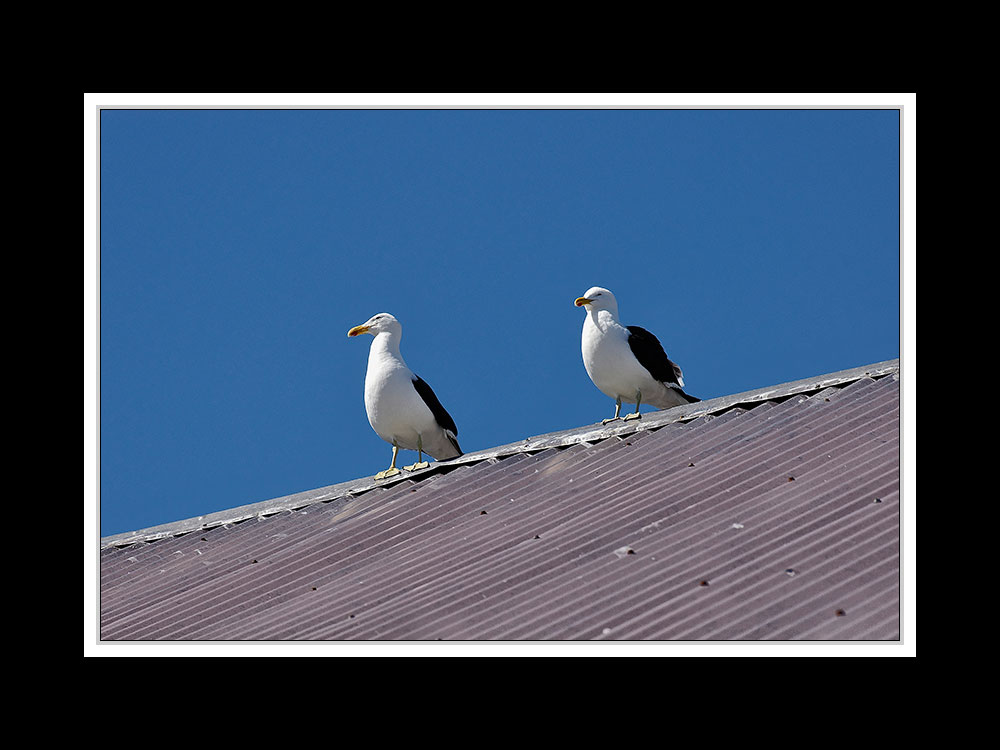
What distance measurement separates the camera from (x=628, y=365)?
6.97 m

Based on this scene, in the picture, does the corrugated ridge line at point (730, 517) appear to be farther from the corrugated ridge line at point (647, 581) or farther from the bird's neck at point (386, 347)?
the bird's neck at point (386, 347)

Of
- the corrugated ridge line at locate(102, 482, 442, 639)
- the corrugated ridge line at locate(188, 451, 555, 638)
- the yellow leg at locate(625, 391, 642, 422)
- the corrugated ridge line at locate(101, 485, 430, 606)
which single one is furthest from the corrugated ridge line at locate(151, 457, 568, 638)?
the yellow leg at locate(625, 391, 642, 422)

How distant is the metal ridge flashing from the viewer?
6230 millimetres

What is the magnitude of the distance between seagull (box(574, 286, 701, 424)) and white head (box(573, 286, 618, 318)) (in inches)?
0.7

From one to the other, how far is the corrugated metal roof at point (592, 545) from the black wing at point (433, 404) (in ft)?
1.25

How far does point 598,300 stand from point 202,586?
3116mm

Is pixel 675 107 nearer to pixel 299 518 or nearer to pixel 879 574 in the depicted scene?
pixel 879 574

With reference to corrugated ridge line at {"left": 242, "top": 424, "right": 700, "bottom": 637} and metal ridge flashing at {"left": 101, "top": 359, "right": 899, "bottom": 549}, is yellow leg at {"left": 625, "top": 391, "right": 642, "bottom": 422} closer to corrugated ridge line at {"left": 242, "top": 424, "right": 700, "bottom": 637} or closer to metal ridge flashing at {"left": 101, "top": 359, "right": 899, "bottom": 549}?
metal ridge flashing at {"left": 101, "top": 359, "right": 899, "bottom": 549}

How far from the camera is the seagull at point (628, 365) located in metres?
6.98

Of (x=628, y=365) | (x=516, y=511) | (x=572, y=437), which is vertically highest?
(x=628, y=365)

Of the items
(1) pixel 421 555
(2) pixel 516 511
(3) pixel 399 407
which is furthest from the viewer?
(3) pixel 399 407

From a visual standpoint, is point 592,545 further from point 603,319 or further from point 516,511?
point 603,319

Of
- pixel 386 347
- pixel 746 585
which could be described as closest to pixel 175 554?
pixel 386 347
